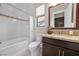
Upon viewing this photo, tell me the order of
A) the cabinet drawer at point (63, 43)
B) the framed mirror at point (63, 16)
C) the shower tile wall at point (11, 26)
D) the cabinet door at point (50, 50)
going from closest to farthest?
the cabinet drawer at point (63, 43)
the cabinet door at point (50, 50)
the shower tile wall at point (11, 26)
the framed mirror at point (63, 16)

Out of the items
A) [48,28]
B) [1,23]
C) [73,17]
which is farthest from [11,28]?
[73,17]

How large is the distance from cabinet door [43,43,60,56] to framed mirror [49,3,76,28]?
1.76ft

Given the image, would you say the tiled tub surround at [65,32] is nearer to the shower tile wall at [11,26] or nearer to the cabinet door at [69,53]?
the cabinet door at [69,53]

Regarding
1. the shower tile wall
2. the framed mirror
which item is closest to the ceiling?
the shower tile wall

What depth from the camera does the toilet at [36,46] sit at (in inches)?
74.1

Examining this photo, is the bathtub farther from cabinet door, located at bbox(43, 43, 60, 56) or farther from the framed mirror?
the framed mirror

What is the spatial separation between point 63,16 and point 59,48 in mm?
735

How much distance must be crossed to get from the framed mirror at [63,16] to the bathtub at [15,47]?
0.73m

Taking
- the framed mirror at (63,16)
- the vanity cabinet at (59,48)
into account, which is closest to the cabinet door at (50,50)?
the vanity cabinet at (59,48)

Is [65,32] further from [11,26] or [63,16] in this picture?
[11,26]

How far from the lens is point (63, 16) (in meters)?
2.04

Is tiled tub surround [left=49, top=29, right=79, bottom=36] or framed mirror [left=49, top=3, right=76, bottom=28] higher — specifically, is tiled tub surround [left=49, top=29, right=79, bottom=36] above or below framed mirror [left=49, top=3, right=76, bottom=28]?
below

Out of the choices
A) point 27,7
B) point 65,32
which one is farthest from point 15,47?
point 65,32

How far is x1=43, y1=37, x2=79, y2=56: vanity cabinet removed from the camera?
4.33 ft
